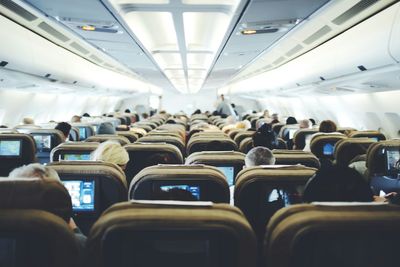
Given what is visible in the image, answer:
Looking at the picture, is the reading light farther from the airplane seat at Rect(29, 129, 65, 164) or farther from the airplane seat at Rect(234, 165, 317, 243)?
the airplane seat at Rect(234, 165, 317, 243)

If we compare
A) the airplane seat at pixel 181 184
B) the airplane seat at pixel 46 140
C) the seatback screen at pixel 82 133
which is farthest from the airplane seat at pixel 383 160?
the seatback screen at pixel 82 133

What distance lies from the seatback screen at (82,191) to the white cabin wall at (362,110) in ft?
25.5

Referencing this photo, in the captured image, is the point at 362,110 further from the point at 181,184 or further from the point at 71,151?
the point at 181,184

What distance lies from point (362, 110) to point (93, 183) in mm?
9919

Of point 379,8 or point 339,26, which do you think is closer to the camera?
point 379,8

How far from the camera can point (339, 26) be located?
701 cm

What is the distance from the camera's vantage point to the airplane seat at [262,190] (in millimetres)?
3338

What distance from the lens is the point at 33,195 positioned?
2.03 meters

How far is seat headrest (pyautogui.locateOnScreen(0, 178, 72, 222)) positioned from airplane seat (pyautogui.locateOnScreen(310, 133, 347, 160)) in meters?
5.57

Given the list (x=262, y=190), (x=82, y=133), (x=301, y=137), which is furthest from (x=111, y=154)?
(x=82, y=133)

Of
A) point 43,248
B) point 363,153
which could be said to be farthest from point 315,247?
point 363,153

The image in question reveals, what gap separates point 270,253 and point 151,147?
412 cm

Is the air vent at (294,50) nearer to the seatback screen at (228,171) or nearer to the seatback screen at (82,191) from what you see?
the seatback screen at (228,171)

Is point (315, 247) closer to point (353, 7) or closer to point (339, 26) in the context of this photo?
point (353, 7)
